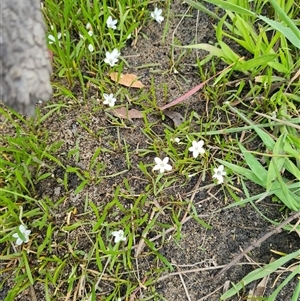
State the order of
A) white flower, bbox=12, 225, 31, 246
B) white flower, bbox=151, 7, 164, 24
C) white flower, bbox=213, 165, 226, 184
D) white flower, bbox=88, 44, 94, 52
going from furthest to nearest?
1. white flower, bbox=151, 7, 164, 24
2. white flower, bbox=88, 44, 94, 52
3. white flower, bbox=213, 165, 226, 184
4. white flower, bbox=12, 225, 31, 246

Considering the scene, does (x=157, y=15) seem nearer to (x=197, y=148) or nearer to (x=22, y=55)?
(x=197, y=148)

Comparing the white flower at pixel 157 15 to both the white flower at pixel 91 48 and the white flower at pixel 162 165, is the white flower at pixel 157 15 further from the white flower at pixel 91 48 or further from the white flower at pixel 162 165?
the white flower at pixel 162 165

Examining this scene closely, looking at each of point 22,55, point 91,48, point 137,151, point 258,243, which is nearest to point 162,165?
point 137,151

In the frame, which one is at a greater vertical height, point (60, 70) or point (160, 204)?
point (60, 70)

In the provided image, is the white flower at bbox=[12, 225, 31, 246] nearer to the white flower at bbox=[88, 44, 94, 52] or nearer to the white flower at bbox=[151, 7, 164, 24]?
the white flower at bbox=[88, 44, 94, 52]

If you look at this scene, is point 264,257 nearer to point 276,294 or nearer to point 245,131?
point 276,294

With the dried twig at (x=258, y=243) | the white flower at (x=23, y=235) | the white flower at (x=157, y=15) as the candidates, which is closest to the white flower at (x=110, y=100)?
the white flower at (x=157, y=15)

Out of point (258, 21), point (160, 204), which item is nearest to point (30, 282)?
point (160, 204)

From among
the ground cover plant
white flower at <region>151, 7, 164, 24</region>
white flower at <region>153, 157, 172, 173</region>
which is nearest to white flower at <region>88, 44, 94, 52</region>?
the ground cover plant
